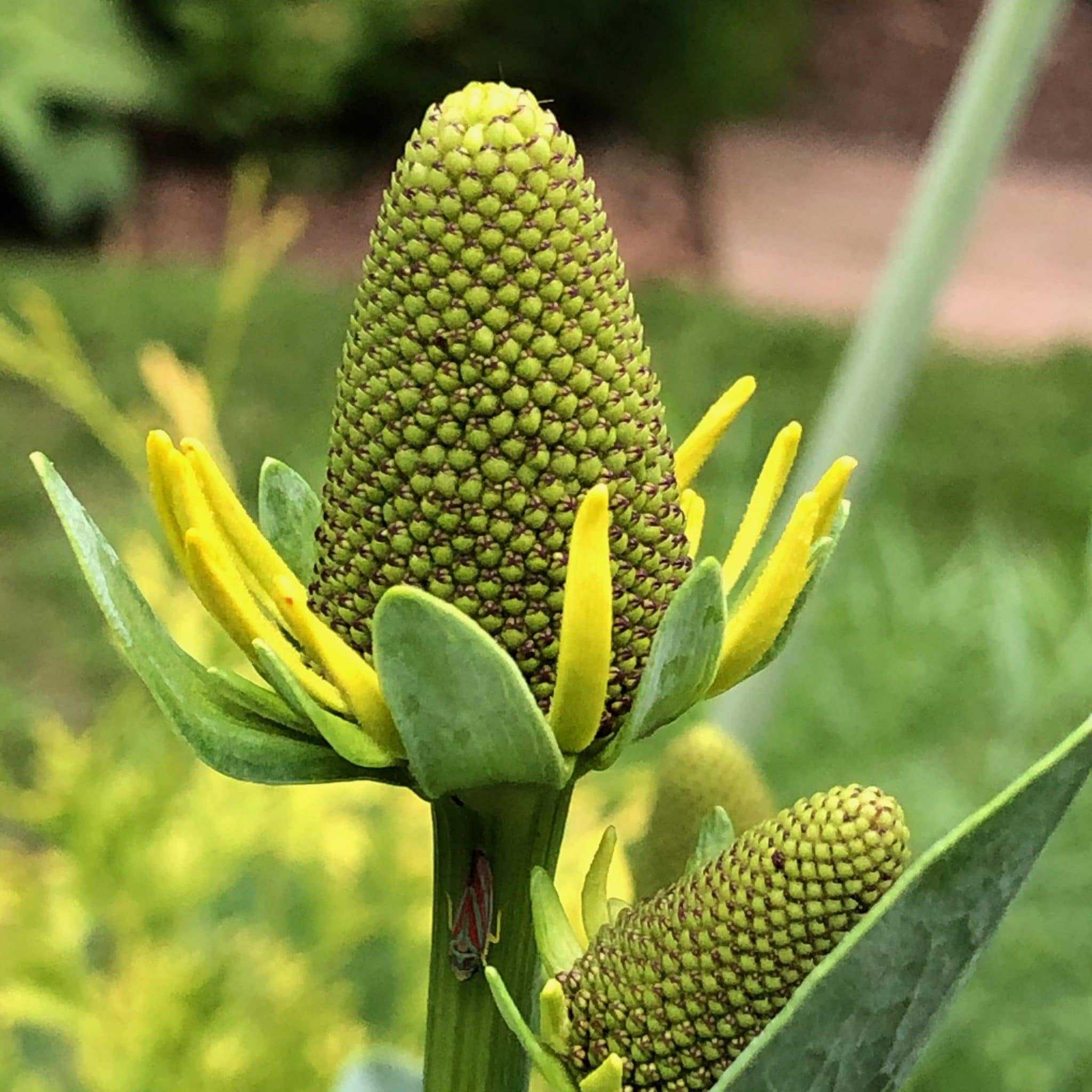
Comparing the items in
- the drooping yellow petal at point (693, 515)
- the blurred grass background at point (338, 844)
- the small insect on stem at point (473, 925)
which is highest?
the drooping yellow petal at point (693, 515)

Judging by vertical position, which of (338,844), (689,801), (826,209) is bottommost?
(338,844)

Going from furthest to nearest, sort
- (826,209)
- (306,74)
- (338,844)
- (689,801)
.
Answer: (826,209), (306,74), (338,844), (689,801)

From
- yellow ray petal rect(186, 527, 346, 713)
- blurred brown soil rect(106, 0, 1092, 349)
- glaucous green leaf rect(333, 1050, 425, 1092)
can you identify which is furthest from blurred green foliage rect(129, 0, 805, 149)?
yellow ray petal rect(186, 527, 346, 713)

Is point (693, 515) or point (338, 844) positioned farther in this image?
point (338, 844)

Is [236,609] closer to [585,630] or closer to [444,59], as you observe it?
[585,630]

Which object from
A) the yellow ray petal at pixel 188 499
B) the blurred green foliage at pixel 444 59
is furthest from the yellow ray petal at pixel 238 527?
the blurred green foliage at pixel 444 59

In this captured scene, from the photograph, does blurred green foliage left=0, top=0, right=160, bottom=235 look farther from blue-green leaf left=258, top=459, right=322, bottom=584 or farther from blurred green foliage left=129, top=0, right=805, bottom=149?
blue-green leaf left=258, top=459, right=322, bottom=584

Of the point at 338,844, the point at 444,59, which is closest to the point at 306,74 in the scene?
the point at 444,59

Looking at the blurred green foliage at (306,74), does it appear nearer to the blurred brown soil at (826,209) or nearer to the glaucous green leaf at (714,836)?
the blurred brown soil at (826,209)
